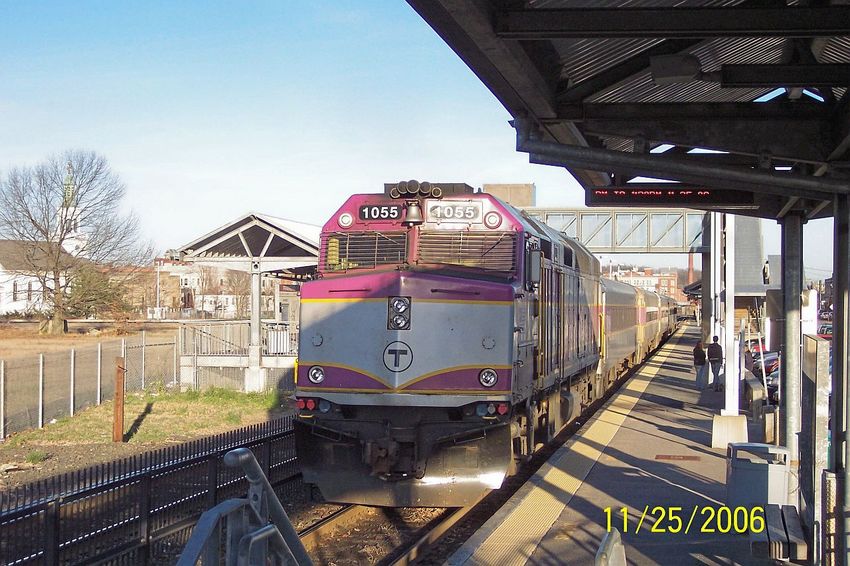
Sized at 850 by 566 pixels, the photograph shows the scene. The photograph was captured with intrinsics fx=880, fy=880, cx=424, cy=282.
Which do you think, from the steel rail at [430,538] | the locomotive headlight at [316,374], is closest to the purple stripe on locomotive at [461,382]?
the locomotive headlight at [316,374]

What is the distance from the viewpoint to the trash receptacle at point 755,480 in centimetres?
912

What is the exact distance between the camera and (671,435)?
1681 centimetres

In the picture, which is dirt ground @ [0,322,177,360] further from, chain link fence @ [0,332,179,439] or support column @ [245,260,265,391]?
support column @ [245,260,265,391]

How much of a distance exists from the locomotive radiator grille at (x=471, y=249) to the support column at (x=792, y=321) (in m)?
4.30

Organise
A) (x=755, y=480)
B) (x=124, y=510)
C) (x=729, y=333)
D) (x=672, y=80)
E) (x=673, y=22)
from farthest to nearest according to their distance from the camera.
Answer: (x=729, y=333), (x=755, y=480), (x=124, y=510), (x=672, y=80), (x=673, y=22)

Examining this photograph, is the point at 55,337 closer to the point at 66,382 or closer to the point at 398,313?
the point at 66,382

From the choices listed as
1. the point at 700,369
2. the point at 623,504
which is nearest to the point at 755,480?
the point at 623,504

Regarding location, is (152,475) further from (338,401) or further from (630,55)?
(630,55)

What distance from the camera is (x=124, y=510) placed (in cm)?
851

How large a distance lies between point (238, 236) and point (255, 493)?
2222cm

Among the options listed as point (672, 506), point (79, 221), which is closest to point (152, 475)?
point (672, 506)

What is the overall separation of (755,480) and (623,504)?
1805 mm

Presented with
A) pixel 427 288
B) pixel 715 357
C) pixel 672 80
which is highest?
pixel 672 80
